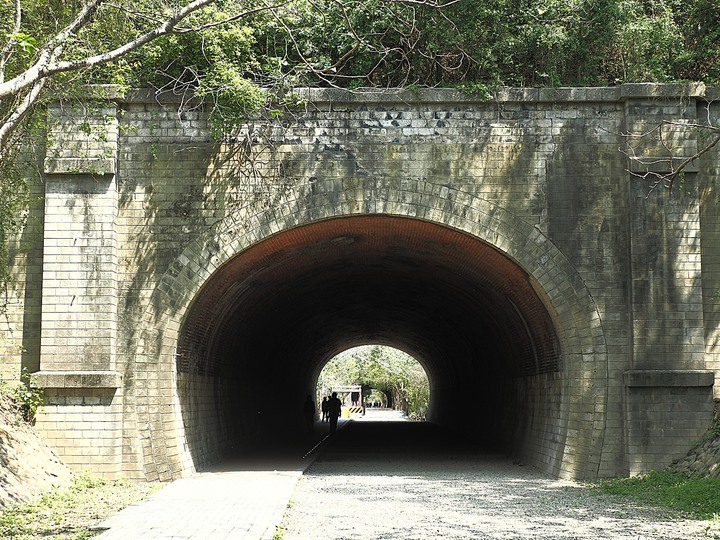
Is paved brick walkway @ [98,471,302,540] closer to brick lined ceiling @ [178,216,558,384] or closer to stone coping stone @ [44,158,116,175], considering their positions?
brick lined ceiling @ [178,216,558,384]

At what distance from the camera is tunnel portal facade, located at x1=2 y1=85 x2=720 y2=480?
46.8 ft

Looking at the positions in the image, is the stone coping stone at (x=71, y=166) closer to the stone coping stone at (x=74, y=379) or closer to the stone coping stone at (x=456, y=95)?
the stone coping stone at (x=456, y=95)

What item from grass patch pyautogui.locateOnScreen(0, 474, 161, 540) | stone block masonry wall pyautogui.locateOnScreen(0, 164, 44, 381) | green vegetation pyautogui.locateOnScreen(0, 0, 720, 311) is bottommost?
grass patch pyautogui.locateOnScreen(0, 474, 161, 540)

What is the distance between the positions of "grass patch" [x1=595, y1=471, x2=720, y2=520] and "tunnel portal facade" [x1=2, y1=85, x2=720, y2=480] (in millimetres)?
608

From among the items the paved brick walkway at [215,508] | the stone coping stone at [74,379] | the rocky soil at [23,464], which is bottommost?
the paved brick walkway at [215,508]

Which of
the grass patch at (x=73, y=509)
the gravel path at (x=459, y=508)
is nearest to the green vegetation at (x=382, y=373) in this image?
the gravel path at (x=459, y=508)

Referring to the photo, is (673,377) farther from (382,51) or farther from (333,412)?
(333,412)

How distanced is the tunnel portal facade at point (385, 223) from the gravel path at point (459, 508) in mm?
1777

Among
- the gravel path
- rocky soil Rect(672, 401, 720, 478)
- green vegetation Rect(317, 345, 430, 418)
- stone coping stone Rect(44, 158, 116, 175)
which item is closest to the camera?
the gravel path

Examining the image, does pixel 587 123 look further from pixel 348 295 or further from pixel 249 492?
pixel 348 295

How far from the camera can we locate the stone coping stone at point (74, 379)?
45.9ft

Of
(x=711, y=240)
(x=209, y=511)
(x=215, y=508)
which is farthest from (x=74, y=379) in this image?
(x=711, y=240)

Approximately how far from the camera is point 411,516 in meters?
10.8

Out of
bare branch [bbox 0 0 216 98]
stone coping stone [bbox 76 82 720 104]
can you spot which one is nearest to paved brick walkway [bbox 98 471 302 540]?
bare branch [bbox 0 0 216 98]
